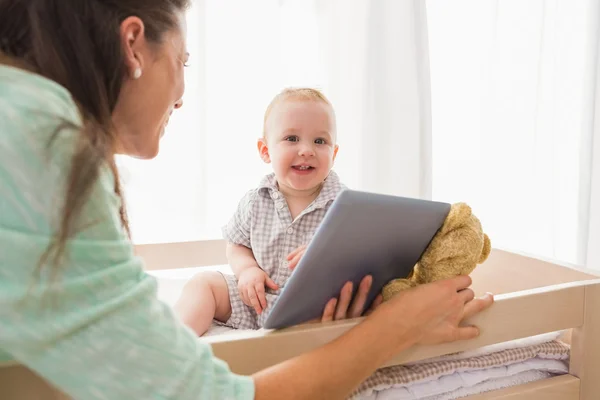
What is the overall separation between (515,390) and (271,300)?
47 cm

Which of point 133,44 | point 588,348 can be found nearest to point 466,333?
point 588,348

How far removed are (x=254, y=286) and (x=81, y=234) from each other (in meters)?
0.63

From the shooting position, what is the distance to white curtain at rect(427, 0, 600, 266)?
7.12 feet

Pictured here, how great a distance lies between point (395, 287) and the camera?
911 mm

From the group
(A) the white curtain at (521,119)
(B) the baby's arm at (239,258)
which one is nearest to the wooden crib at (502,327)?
(B) the baby's arm at (239,258)

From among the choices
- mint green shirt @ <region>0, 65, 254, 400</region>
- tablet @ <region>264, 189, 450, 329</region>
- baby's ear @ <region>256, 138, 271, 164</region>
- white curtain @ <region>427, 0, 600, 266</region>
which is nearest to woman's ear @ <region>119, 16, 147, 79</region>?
mint green shirt @ <region>0, 65, 254, 400</region>

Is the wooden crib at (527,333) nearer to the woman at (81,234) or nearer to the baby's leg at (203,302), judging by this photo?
the woman at (81,234)

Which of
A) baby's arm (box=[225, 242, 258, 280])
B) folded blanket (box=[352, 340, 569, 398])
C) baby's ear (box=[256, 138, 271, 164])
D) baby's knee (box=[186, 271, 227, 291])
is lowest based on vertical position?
A: folded blanket (box=[352, 340, 569, 398])

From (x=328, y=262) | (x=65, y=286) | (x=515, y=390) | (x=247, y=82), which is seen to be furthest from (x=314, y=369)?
(x=247, y=82)

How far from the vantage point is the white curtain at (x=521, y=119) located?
2.17 meters

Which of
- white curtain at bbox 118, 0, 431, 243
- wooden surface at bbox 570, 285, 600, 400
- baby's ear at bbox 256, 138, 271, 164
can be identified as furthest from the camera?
white curtain at bbox 118, 0, 431, 243

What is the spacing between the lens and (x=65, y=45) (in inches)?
23.1

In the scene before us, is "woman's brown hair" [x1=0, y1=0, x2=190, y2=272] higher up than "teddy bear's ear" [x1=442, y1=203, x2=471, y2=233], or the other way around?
"woman's brown hair" [x1=0, y1=0, x2=190, y2=272]

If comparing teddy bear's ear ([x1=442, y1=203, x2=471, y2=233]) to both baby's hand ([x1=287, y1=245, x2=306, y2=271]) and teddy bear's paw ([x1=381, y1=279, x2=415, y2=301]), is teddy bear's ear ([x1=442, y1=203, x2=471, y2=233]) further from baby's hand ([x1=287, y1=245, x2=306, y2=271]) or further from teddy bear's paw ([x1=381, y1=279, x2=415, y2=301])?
baby's hand ([x1=287, y1=245, x2=306, y2=271])
